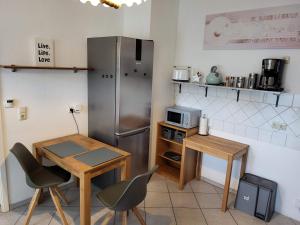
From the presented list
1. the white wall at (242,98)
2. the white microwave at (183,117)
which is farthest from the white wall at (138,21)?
the white microwave at (183,117)

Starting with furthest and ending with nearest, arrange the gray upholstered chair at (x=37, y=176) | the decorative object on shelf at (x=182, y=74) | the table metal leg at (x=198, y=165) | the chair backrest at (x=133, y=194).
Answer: the table metal leg at (x=198, y=165) → the decorative object on shelf at (x=182, y=74) → the gray upholstered chair at (x=37, y=176) → the chair backrest at (x=133, y=194)

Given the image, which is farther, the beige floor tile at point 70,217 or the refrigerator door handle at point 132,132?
the refrigerator door handle at point 132,132

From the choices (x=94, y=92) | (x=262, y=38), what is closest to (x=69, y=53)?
(x=94, y=92)

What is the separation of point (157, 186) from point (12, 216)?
1.65 m

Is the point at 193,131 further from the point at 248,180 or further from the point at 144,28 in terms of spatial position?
the point at 144,28

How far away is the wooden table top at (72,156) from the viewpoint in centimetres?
200

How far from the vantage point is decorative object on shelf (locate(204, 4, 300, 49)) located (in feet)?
7.66

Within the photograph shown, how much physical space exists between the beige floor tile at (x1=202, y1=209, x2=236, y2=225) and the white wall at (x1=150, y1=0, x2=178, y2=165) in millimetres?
1075

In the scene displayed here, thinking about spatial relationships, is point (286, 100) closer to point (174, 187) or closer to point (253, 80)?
point (253, 80)

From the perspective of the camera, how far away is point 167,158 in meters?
3.32

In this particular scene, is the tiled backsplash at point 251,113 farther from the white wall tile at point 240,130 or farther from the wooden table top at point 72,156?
the wooden table top at point 72,156

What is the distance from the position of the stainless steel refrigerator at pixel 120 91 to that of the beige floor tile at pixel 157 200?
0.38 meters

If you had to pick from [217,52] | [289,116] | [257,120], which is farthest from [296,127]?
[217,52]

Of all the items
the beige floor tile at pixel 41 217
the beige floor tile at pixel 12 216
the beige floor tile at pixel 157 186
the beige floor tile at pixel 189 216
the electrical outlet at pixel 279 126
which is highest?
the electrical outlet at pixel 279 126
